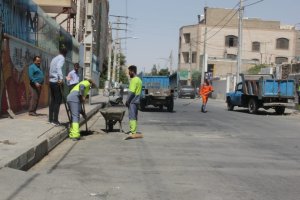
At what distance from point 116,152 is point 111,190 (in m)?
3.89

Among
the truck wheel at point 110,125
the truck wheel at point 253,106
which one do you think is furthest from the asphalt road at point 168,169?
the truck wheel at point 253,106

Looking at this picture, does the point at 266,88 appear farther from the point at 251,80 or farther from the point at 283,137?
the point at 283,137

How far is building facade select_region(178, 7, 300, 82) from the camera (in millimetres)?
95750

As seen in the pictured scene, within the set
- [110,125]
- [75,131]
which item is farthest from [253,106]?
[75,131]

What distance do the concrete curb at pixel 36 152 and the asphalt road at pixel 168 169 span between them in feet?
0.49

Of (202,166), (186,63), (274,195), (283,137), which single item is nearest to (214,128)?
(283,137)

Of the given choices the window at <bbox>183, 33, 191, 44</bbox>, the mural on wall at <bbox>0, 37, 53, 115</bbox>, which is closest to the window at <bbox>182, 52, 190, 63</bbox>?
the window at <bbox>183, 33, 191, 44</bbox>

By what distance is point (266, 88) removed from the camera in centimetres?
2894

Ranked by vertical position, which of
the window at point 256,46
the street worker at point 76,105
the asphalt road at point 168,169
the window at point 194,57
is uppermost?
the window at point 256,46

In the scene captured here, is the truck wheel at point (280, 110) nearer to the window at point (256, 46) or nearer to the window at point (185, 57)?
the window at point (256, 46)

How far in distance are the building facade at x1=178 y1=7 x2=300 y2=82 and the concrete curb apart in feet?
266

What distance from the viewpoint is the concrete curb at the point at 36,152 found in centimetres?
808

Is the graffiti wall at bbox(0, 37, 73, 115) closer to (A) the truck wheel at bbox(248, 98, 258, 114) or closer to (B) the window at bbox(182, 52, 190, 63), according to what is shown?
(A) the truck wheel at bbox(248, 98, 258, 114)

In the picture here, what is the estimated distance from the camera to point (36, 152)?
376 inches
